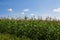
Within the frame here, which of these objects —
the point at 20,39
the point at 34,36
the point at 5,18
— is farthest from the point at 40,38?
the point at 5,18

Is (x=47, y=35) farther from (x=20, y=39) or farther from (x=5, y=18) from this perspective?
(x=5, y=18)

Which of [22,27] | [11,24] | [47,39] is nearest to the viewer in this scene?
[47,39]

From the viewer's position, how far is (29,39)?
35.2 ft

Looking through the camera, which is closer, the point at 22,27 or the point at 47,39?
the point at 47,39

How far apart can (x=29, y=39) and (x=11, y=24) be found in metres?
2.34

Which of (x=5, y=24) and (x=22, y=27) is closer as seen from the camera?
(x=22, y=27)

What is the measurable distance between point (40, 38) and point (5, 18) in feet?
18.8

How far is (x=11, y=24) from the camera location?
41.7 ft

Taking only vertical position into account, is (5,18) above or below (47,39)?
above

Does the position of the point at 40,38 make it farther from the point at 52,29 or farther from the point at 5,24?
the point at 5,24

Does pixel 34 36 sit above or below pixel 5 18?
below

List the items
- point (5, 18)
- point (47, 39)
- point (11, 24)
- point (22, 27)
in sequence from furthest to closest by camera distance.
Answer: point (5, 18), point (11, 24), point (22, 27), point (47, 39)

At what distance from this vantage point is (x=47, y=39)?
10625 millimetres

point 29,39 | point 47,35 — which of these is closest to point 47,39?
point 47,35
